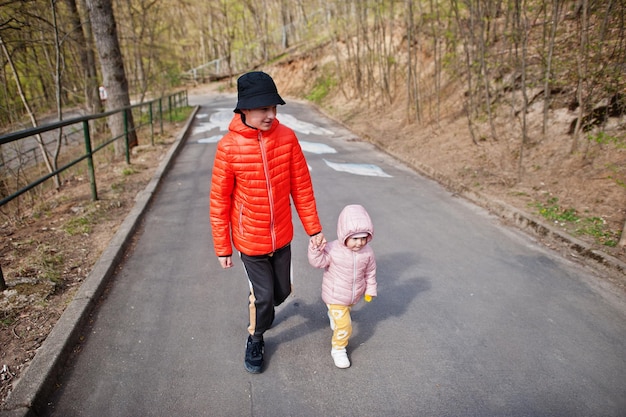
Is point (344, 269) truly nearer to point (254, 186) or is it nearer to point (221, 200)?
point (254, 186)

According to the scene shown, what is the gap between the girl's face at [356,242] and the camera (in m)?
2.54

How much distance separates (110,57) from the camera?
9.98 meters

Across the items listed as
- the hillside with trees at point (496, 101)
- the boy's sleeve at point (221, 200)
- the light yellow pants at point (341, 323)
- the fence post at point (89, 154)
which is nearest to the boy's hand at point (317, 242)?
the light yellow pants at point (341, 323)

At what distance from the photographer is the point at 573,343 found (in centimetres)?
306

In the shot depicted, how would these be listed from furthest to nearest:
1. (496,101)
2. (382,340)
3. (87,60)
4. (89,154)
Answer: (87,60) → (496,101) → (89,154) → (382,340)

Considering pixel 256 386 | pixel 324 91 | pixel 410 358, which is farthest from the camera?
pixel 324 91

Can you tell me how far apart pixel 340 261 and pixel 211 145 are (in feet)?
30.6

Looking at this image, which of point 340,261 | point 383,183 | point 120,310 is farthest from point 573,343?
point 383,183

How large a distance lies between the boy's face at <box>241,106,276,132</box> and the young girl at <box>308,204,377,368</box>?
720 mm

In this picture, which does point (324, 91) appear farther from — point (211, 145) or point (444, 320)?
point (444, 320)

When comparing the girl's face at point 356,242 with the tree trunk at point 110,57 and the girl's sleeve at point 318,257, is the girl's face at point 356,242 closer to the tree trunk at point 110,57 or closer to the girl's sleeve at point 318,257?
the girl's sleeve at point 318,257

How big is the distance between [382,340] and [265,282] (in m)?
1.10

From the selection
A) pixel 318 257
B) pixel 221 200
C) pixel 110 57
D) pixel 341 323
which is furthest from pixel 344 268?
pixel 110 57

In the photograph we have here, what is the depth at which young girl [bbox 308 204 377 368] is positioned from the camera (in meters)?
2.54
